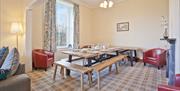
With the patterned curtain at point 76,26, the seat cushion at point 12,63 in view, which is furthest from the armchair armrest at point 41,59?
the patterned curtain at point 76,26

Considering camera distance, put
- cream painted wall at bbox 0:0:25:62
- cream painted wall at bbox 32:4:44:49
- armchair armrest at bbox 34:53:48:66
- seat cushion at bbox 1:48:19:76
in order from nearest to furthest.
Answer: seat cushion at bbox 1:48:19:76, cream painted wall at bbox 0:0:25:62, armchair armrest at bbox 34:53:48:66, cream painted wall at bbox 32:4:44:49

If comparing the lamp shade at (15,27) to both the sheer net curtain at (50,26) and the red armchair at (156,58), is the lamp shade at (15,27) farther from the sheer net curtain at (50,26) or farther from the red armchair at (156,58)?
the red armchair at (156,58)

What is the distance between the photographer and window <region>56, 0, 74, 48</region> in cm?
595

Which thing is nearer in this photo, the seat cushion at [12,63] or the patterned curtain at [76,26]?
the seat cushion at [12,63]

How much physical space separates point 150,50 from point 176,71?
286 cm

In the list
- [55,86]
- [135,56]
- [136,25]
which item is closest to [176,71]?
[55,86]

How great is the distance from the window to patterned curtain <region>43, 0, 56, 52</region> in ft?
1.67

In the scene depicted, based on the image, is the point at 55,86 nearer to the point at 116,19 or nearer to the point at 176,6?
the point at 176,6

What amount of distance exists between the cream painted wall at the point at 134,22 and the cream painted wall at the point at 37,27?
3.35 metres

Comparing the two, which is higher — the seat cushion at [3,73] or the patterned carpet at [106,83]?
the seat cushion at [3,73]

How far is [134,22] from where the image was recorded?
6.24 metres

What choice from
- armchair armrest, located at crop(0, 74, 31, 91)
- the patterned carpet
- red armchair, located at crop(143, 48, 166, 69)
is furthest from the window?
armchair armrest, located at crop(0, 74, 31, 91)

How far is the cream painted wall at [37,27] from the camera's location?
190 inches

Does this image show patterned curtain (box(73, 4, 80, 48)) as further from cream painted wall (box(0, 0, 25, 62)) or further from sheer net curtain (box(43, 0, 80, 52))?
cream painted wall (box(0, 0, 25, 62))
